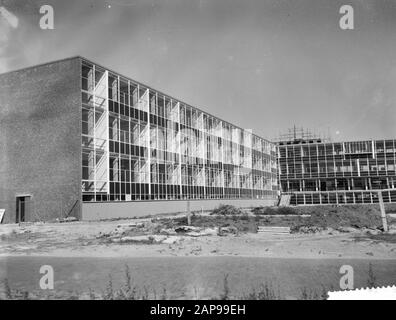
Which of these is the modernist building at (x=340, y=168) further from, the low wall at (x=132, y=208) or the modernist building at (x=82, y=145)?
the modernist building at (x=82, y=145)

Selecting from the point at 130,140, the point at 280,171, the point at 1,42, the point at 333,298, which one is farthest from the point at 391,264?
the point at 280,171

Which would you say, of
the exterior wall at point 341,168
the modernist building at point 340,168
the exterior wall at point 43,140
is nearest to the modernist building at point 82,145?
the exterior wall at point 43,140

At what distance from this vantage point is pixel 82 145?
96.0 ft

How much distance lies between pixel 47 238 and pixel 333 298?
15.4 metres

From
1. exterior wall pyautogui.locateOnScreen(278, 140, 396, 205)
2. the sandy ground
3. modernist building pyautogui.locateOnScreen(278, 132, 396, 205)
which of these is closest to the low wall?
the sandy ground

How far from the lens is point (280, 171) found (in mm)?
74438

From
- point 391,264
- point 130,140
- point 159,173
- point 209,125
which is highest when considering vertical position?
point 209,125

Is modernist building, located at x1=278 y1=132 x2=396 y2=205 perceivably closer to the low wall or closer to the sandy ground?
the low wall

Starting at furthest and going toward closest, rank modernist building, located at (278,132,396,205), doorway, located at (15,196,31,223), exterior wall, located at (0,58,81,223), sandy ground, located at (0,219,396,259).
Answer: modernist building, located at (278,132,396,205)
doorway, located at (15,196,31,223)
exterior wall, located at (0,58,81,223)
sandy ground, located at (0,219,396,259)

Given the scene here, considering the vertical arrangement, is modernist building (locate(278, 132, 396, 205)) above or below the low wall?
above

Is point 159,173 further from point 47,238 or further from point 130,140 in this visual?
point 47,238

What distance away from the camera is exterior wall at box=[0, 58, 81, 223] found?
29.1m
